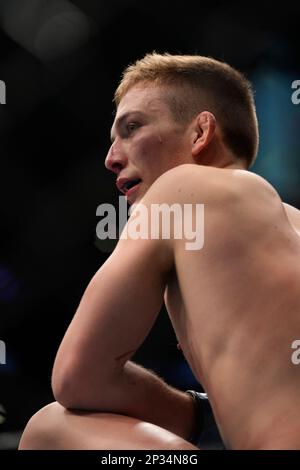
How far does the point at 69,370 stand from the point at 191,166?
1.08 feet

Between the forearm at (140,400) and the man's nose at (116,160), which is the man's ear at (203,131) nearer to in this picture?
the man's nose at (116,160)

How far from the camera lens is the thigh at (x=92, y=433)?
0.82 m

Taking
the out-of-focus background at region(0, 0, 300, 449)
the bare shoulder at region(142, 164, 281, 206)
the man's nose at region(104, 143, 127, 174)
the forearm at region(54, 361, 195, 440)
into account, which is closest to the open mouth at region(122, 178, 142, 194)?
the man's nose at region(104, 143, 127, 174)

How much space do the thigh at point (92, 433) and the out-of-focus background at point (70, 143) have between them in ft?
3.58

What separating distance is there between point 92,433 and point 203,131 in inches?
21.0

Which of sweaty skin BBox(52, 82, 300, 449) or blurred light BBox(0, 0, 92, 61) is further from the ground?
blurred light BBox(0, 0, 92, 61)

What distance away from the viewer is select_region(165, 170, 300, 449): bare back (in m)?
0.81

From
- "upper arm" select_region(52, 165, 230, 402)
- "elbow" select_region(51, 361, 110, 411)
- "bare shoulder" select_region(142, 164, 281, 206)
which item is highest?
"bare shoulder" select_region(142, 164, 281, 206)

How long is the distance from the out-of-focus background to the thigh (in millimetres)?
1091

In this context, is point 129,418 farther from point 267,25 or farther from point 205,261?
point 267,25

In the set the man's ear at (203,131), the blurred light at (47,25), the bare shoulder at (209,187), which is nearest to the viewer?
the bare shoulder at (209,187)

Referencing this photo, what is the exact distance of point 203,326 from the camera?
2.85 feet

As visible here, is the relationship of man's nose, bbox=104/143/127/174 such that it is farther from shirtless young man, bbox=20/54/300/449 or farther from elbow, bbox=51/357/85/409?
→ elbow, bbox=51/357/85/409

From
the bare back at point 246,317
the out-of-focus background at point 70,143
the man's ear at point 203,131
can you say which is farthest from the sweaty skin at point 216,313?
the out-of-focus background at point 70,143
